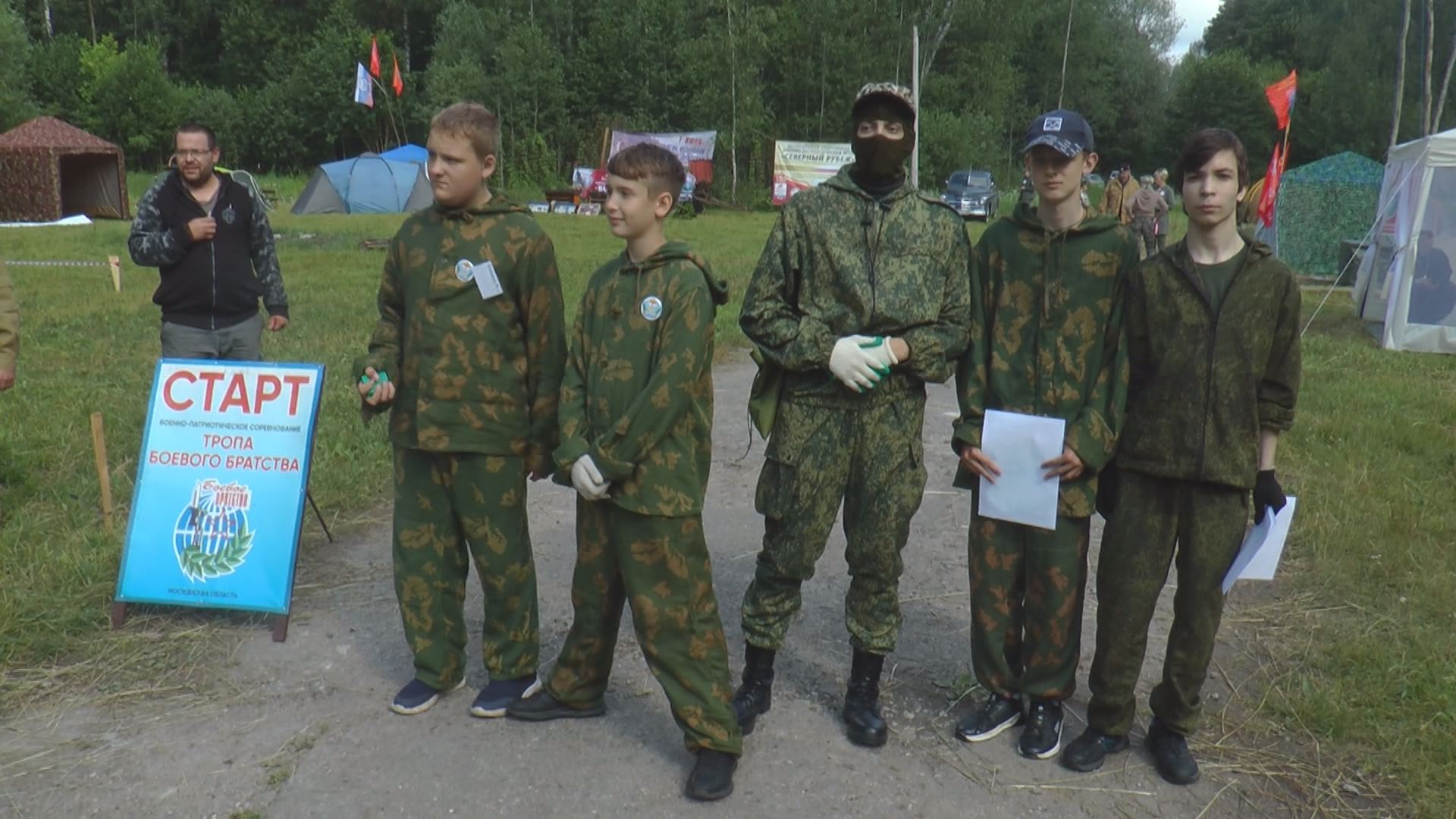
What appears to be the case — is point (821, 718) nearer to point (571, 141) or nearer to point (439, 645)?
point (439, 645)

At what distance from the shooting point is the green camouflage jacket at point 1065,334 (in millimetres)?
3355

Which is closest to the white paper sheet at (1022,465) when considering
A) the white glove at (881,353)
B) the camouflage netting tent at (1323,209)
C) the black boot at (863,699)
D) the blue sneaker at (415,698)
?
the white glove at (881,353)

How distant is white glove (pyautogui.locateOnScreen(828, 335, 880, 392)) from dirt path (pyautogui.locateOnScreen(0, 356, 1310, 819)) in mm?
1254

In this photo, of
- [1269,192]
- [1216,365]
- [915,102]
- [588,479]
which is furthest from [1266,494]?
[1269,192]

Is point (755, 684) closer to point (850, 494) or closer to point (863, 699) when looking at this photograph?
point (863, 699)

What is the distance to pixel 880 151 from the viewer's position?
3.40 m

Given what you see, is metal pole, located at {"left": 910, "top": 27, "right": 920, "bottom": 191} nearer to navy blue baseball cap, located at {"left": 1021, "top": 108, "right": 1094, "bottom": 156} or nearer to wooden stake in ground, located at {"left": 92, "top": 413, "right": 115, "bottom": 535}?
navy blue baseball cap, located at {"left": 1021, "top": 108, "right": 1094, "bottom": 156}

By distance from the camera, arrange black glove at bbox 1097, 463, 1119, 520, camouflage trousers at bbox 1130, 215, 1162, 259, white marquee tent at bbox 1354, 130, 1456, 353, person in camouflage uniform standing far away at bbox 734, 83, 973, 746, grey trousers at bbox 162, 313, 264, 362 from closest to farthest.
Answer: person in camouflage uniform standing far away at bbox 734, 83, 973, 746, black glove at bbox 1097, 463, 1119, 520, grey trousers at bbox 162, 313, 264, 362, white marquee tent at bbox 1354, 130, 1456, 353, camouflage trousers at bbox 1130, 215, 1162, 259

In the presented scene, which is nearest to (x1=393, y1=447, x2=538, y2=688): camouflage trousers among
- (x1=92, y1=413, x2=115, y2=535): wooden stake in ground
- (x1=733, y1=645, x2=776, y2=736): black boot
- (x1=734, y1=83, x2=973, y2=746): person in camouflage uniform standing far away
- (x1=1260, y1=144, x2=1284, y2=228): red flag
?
(x1=733, y1=645, x2=776, y2=736): black boot

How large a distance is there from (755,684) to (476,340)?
5.00 feet

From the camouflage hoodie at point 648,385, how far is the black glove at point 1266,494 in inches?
67.2

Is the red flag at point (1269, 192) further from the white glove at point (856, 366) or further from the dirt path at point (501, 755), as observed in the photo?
the white glove at point (856, 366)

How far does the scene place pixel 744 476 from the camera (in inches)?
262

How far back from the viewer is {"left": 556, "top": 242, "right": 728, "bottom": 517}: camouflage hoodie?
10.4 ft
